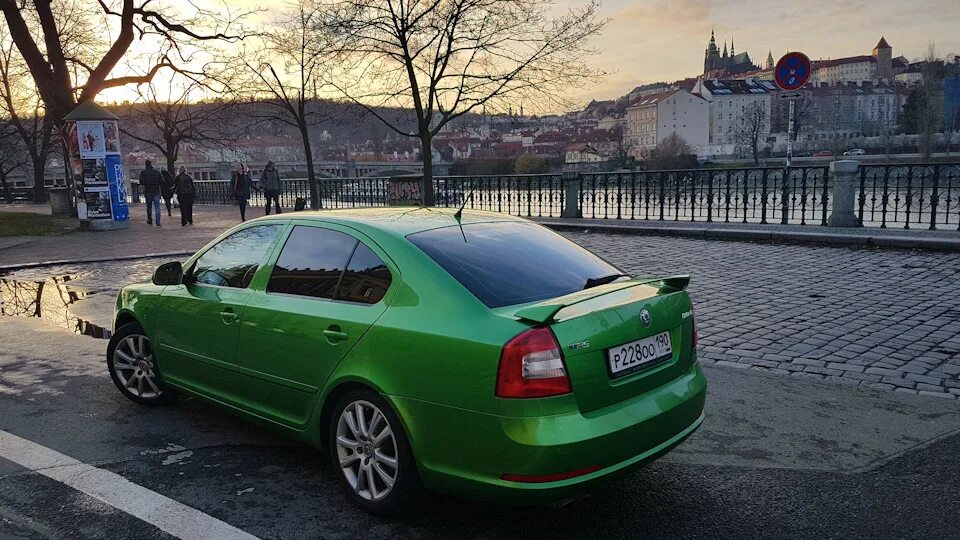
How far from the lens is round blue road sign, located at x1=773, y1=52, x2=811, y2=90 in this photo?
13922mm

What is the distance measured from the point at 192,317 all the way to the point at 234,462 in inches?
39.2

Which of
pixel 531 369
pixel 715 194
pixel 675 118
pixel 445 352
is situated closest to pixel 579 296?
pixel 531 369

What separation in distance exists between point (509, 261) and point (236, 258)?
1882 millimetres

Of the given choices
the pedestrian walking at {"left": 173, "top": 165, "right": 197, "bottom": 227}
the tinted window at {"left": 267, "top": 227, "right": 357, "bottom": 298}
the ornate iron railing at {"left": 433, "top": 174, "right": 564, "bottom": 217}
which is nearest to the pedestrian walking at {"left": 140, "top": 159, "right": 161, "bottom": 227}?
the pedestrian walking at {"left": 173, "top": 165, "right": 197, "bottom": 227}

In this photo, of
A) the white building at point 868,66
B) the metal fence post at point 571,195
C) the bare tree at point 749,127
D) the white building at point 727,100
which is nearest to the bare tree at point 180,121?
the metal fence post at point 571,195

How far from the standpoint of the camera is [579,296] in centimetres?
352

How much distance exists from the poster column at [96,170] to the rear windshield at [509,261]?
20.4m

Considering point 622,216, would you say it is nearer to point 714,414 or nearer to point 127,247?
point 127,247

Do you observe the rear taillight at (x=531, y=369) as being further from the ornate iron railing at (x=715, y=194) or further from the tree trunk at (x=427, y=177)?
the tree trunk at (x=427, y=177)

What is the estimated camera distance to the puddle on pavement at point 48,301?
27.1ft

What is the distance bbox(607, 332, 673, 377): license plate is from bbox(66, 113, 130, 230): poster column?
21356 mm

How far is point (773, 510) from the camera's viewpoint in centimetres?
351

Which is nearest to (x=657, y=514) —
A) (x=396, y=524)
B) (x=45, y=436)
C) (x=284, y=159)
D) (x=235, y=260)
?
(x=396, y=524)

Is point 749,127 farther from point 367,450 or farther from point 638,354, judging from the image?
point 367,450
